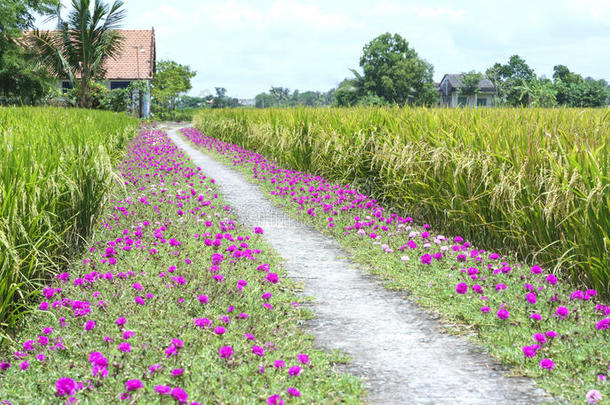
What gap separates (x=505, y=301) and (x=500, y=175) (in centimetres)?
189

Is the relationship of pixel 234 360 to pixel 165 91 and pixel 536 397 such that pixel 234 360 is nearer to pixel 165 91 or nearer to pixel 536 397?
pixel 536 397

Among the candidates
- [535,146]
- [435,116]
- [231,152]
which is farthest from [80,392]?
[231,152]

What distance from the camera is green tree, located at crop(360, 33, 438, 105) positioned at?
61.0m

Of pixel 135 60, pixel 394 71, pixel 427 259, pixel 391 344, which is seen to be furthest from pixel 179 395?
pixel 394 71

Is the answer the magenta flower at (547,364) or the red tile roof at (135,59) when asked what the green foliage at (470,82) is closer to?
the red tile roof at (135,59)

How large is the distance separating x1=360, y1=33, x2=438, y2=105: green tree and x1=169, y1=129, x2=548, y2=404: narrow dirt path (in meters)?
56.3

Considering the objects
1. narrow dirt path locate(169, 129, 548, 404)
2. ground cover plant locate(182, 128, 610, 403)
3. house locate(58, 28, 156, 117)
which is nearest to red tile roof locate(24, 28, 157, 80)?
house locate(58, 28, 156, 117)

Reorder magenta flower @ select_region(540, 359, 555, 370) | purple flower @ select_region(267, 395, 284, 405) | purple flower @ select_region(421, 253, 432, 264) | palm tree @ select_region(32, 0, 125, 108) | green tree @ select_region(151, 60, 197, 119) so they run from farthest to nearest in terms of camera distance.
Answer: green tree @ select_region(151, 60, 197, 119), palm tree @ select_region(32, 0, 125, 108), purple flower @ select_region(421, 253, 432, 264), magenta flower @ select_region(540, 359, 555, 370), purple flower @ select_region(267, 395, 284, 405)

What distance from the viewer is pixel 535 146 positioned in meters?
5.96

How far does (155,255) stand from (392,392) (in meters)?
3.07

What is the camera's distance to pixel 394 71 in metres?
61.1

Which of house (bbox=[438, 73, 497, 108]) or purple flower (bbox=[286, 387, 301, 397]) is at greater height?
house (bbox=[438, 73, 497, 108])

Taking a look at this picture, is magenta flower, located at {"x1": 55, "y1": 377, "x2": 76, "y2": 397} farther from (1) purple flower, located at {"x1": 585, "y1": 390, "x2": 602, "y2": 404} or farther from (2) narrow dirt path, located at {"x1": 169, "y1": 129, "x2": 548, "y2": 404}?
(1) purple flower, located at {"x1": 585, "y1": 390, "x2": 602, "y2": 404}

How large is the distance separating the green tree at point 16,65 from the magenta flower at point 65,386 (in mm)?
28246
